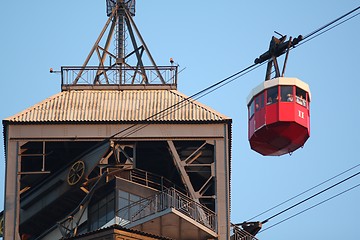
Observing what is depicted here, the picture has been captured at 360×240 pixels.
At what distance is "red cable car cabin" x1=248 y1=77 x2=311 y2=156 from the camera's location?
69938mm

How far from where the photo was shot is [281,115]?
2761 inches

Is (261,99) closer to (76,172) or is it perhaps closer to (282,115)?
(282,115)

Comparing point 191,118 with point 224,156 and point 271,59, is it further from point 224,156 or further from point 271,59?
point 271,59

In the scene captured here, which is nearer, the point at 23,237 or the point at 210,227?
the point at 210,227

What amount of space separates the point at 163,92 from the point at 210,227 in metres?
9.35

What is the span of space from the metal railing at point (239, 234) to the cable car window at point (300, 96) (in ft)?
41.0

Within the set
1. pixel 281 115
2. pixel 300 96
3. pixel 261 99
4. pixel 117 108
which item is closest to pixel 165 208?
pixel 117 108

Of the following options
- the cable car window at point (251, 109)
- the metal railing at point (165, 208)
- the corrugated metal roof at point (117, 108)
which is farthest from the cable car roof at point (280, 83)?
the corrugated metal roof at point (117, 108)

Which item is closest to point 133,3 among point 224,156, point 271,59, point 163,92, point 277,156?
point 163,92

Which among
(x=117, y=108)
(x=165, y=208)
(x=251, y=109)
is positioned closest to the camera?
(x=251, y=109)

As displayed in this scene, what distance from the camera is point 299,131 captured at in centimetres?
7000

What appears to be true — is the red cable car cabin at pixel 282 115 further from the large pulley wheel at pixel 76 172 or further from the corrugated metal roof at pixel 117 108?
the large pulley wheel at pixel 76 172

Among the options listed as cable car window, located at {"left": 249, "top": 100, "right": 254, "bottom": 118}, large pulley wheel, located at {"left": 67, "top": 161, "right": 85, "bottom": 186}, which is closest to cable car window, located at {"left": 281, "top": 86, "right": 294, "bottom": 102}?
cable car window, located at {"left": 249, "top": 100, "right": 254, "bottom": 118}

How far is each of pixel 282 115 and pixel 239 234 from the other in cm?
1290
